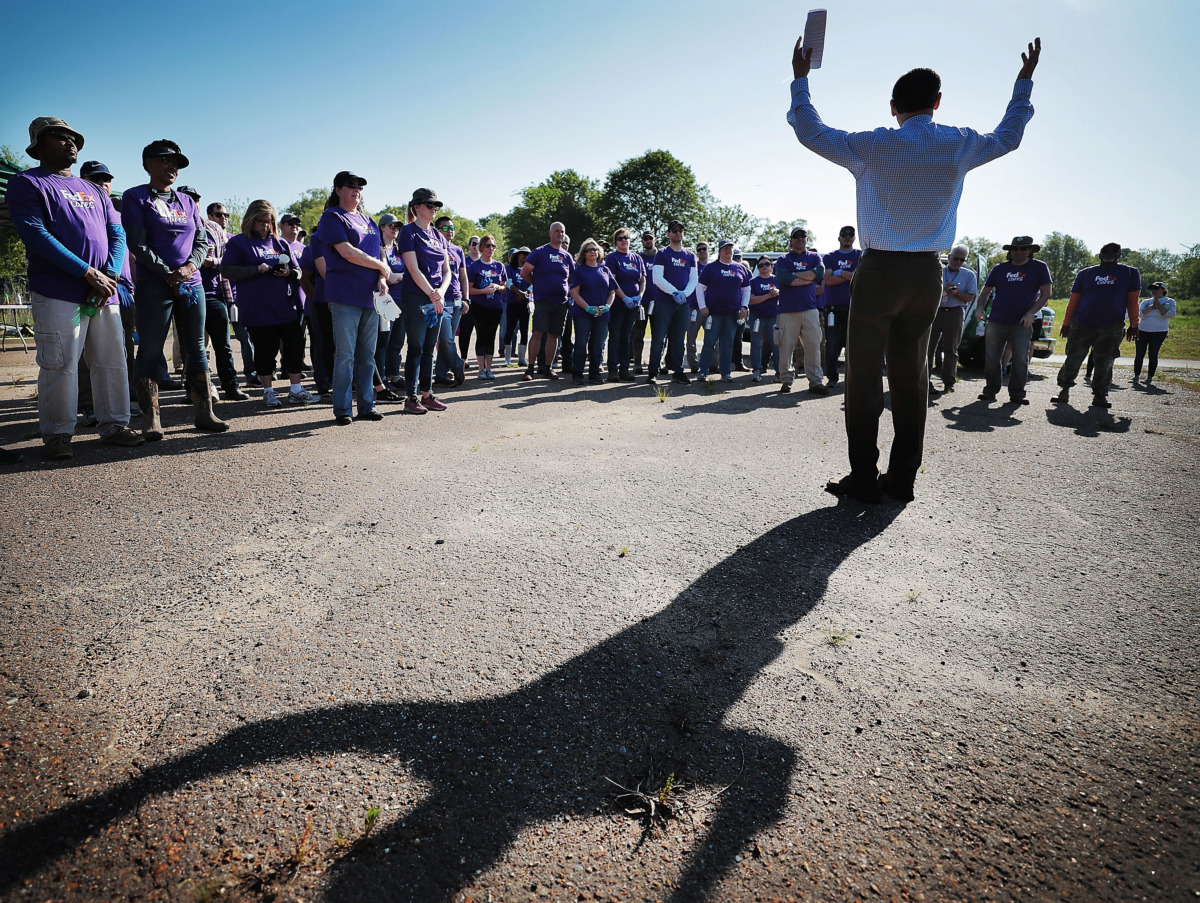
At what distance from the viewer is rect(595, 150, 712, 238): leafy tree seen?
6253 centimetres

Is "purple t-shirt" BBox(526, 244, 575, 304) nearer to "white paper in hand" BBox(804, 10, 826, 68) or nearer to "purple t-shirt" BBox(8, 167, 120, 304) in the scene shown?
"purple t-shirt" BBox(8, 167, 120, 304)

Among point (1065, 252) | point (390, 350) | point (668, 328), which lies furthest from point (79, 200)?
point (1065, 252)

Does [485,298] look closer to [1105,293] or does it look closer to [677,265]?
[677,265]

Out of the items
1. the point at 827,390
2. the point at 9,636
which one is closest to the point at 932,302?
the point at 9,636

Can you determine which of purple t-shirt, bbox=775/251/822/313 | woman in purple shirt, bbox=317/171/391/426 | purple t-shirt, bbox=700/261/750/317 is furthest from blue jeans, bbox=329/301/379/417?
purple t-shirt, bbox=775/251/822/313

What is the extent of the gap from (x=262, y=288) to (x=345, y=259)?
6.31 ft

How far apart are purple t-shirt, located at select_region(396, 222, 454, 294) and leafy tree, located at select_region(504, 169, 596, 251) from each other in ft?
207

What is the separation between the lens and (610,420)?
6.92 metres

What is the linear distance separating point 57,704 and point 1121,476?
675 centimetres

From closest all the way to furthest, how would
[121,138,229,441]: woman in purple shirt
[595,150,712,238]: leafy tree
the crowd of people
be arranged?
the crowd of people → [121,138,229,441]: woman in purple shirt → [595,150,712,238]: leafy tree

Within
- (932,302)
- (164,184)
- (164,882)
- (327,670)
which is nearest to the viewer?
(164,882)

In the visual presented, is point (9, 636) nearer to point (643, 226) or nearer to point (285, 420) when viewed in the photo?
point (285, 420)

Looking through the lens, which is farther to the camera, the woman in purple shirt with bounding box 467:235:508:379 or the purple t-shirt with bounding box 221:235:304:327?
the woman in purple shirt with bounding box 467:235:508:379

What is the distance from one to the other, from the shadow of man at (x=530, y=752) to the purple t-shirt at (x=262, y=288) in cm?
649
